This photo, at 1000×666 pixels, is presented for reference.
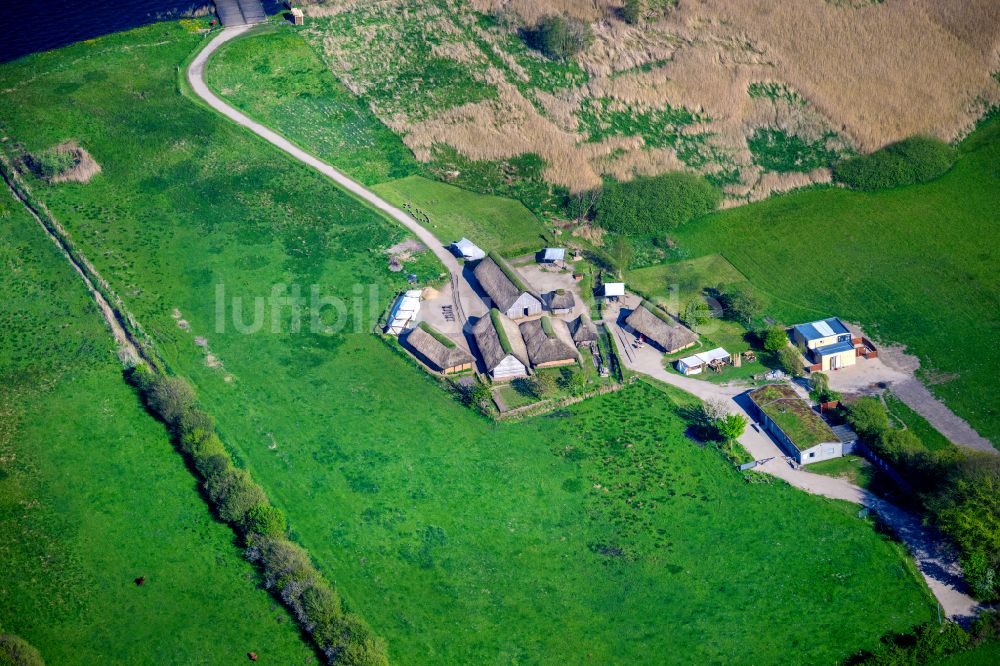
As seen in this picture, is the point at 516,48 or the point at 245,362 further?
the point at 516,48

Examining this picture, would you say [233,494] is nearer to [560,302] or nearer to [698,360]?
[560,302]

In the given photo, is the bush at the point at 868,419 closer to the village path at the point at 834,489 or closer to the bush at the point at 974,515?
the village path at the point at 834,489

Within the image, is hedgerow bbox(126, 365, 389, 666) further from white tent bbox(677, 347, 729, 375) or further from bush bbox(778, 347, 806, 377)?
bush bbox(778, 347, 806, 377)

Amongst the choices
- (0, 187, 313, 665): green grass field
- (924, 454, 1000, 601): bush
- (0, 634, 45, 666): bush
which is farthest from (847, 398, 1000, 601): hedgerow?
(0, 634, 45, 666): bush

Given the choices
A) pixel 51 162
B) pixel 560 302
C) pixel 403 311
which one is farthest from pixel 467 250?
pixel 51 162

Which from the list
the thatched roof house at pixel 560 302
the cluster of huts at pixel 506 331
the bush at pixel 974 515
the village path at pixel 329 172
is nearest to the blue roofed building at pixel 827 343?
the bush at pixel 974 515

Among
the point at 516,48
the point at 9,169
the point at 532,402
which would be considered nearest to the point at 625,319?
the point at 532,402

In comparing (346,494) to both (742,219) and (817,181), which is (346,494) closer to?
(742,219)
